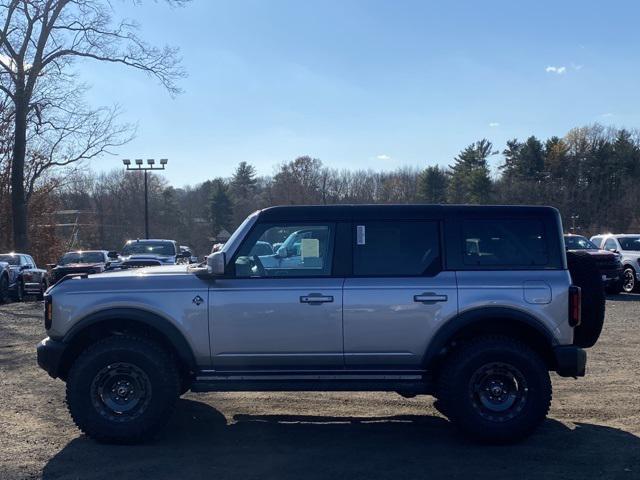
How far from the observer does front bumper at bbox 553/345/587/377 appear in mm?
6439

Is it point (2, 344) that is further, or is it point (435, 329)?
point (2, 344)

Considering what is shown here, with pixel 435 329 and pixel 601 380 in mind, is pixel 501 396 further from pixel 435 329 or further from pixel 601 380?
pixel 601 380

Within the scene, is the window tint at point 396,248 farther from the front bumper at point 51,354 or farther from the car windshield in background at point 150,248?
the car windshield in background at point 150,248

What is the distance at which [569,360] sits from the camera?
644 centimetres

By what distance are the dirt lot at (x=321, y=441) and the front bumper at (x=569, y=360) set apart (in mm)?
665

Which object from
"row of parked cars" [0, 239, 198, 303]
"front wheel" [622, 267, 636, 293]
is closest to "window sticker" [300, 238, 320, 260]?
"row of parked cars" [0, 239, 198, 303]

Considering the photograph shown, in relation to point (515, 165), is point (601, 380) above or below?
below

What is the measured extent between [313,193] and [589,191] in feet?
68.7

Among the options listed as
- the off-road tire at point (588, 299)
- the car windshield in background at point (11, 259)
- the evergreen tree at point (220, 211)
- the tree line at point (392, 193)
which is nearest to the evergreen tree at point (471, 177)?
the tree line at point (392, 193)

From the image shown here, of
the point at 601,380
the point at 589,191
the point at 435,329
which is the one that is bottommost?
the point at 601,380

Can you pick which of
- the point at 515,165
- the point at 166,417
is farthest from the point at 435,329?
the point at 515,165

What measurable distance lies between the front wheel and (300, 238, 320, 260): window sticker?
18289 millimetres

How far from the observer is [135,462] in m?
6.03

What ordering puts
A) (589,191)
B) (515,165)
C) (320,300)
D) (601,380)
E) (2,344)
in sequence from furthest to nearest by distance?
1. (515,165)
2. (589,191)
3. (2,344)
4. (601,380)
5. (320,300)
